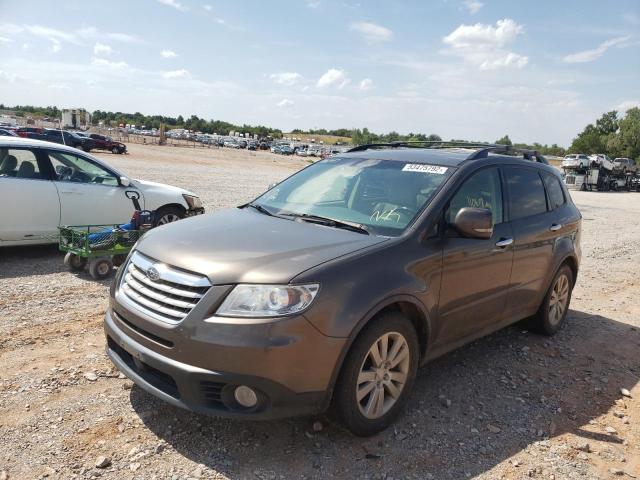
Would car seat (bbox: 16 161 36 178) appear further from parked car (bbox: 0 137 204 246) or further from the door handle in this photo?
the door handle

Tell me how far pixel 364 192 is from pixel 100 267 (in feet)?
12.8

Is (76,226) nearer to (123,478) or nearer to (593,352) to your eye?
(123,478)

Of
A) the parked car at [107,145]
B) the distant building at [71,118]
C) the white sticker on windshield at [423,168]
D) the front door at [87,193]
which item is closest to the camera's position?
the white sticker on windshield at [423,168]

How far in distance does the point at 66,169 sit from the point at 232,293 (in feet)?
18.8

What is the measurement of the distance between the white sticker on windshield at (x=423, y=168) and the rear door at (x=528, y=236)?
0.91 meters

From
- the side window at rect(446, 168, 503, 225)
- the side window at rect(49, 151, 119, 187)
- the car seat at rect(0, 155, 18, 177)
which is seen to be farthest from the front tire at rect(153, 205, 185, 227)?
the side window at rect(446, 168, 503, 225)

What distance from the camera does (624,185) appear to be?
43031mm

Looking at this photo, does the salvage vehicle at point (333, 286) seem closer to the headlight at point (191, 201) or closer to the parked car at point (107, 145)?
the headlight at point (191, 201)

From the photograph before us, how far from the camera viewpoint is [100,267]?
658 cm

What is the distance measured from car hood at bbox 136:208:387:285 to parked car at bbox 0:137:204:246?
13.9ft

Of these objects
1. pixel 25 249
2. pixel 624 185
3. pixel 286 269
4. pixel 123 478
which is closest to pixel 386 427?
pixel 286 269

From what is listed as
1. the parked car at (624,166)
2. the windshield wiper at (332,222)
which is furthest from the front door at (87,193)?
the parked car at (624,166)

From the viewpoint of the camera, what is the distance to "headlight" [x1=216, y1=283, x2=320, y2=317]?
2.90 meters

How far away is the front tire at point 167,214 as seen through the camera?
832 centimetres
